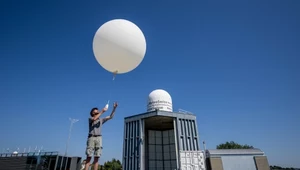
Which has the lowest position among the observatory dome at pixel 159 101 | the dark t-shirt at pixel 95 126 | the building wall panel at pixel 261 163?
the building wall panel at pixel 261 163

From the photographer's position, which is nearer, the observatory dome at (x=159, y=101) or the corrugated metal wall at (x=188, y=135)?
the corrugated metal wall at (x=188, y=135)

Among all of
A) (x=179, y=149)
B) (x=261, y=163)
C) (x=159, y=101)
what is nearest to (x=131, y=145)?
(x=179, y=149)

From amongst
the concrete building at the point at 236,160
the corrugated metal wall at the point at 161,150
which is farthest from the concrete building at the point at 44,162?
the concrete building at the point at 236,160

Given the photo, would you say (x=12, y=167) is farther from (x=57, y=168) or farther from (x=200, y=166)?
(x=200, y=166)

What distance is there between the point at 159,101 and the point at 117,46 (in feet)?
74.7

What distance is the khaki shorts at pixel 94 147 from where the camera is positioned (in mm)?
3732

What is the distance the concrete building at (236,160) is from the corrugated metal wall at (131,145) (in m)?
11.0

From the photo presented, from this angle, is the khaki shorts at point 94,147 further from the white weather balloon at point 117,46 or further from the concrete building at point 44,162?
the concrete building at point 44,162

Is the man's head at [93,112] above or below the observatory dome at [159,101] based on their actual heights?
below

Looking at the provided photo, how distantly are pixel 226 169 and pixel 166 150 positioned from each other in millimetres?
10071

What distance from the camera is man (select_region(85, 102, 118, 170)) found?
374 centimetres

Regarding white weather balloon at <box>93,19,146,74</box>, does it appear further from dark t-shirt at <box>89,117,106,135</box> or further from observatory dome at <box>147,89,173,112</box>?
observatory dome at <box>147,89,173,112</box>

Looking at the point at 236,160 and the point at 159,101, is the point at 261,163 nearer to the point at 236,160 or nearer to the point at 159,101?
the point at 236,160

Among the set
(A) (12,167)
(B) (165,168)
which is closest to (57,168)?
(A) (12,167)
